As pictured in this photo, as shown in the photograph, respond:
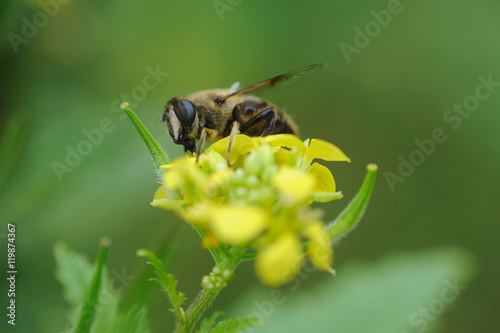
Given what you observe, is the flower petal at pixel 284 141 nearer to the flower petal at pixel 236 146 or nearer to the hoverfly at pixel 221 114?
the flower petal at pixel 236 146

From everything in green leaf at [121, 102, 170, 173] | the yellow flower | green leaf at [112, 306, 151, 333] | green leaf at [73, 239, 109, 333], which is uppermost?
green leaf at [121, 102, 170, 173]

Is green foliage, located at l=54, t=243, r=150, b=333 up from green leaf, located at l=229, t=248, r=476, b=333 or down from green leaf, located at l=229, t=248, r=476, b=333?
up

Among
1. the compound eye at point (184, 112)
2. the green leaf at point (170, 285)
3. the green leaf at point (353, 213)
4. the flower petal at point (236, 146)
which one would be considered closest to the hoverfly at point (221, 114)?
the compound eye at point (184, 112)

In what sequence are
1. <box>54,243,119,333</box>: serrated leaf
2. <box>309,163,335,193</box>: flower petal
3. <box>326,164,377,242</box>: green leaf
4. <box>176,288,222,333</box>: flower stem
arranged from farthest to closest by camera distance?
<box>54,243,119,333</box>: serrated leaf
<box>309,163,335,193</box>: flower petal
<box>176,288,222,333</box>: flower stem
<box>326,164,377,242</box>: green leaf

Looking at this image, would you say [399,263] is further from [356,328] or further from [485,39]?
[485,39]

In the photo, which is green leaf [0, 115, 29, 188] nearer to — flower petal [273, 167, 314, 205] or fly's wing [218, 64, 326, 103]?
fly's wing [218, 64, 326, 103]

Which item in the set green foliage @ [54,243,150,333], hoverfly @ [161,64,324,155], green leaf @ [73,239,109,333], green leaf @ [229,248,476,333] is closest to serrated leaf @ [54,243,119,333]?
green foliage @ [54,243,150,333]

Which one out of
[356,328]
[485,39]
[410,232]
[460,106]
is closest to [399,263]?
[356,328]
